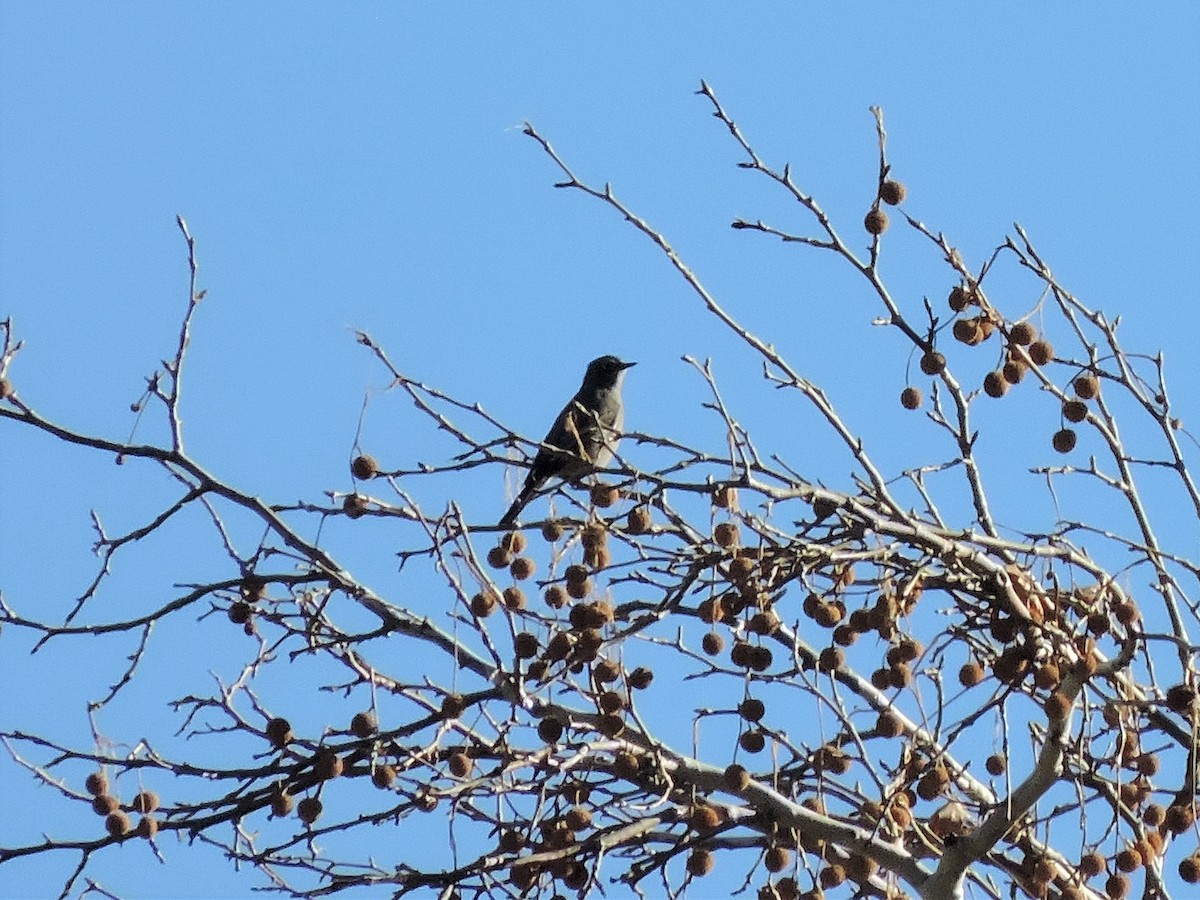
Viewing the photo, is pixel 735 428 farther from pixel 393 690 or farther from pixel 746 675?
pixel 393 690

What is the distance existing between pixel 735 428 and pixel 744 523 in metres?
0.23

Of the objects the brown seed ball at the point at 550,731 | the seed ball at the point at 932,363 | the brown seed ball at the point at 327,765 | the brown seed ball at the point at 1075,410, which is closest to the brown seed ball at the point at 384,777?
the brown seed ball at the point at 327,765

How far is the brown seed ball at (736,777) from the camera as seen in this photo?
466 centimetres

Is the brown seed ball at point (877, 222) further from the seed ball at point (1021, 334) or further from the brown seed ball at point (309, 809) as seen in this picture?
the brown seed ball at point (309, 809)

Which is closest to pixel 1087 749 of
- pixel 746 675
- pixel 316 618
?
pixel 746 675

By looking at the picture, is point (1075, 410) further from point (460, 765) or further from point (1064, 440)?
point (460, 765)

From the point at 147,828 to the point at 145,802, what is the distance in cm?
10

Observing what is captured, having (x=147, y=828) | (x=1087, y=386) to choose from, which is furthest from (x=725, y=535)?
(x=147, y=828)

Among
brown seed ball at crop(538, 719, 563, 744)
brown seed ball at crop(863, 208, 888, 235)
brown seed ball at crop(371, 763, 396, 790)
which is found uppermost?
brown seed ball at crop(863, 208, 888, 235)

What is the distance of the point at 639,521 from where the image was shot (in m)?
4.32

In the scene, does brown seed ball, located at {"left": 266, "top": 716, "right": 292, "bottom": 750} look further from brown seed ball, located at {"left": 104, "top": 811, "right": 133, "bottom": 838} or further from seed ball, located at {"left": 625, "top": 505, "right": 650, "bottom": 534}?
seed ball, located at {"left": 625, "top": 505, "right": 650, "bottom": 534}

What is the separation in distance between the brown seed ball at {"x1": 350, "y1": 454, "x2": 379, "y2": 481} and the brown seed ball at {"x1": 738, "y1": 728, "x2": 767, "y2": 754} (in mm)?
1215

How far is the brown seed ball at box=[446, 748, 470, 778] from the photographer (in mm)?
4672

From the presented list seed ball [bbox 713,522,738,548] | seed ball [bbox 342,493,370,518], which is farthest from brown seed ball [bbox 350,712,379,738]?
seed ball [bbox 713,522,738,548]
